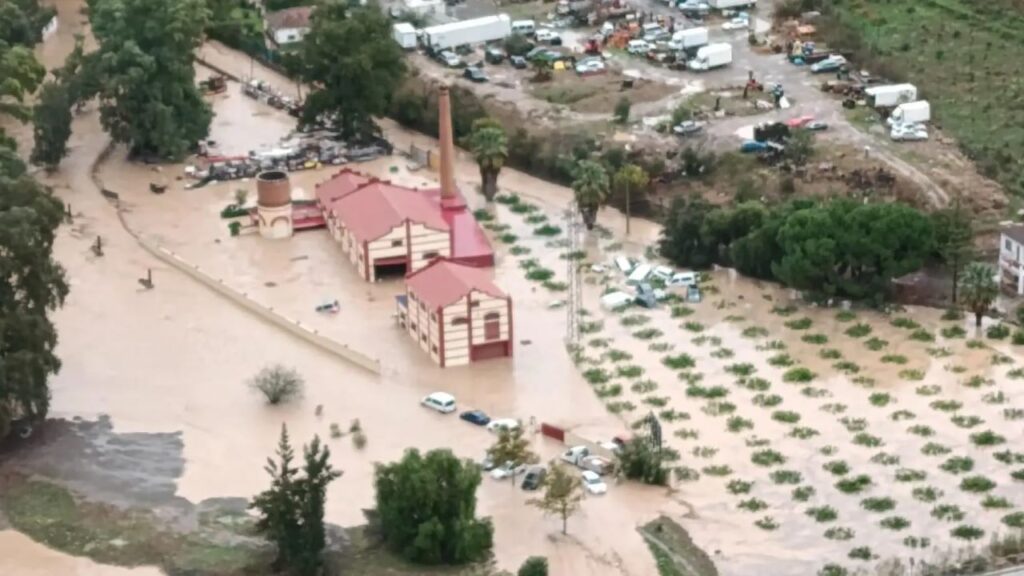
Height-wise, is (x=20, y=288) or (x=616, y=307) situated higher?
(x=20, y=288)

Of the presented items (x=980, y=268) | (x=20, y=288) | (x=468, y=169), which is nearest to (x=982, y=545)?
(x=980, y=268)

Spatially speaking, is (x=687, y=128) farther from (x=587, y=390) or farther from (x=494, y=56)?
(x=587, y=390)

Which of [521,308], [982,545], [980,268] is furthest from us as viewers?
[521,308]

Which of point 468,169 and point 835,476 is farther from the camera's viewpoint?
point 468,169

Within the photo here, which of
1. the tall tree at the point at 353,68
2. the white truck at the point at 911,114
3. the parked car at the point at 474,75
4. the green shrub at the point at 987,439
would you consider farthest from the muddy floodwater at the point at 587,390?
the parked car at the point at 474,75

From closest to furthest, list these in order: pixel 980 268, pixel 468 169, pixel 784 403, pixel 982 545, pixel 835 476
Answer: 1. pixel 982 545
2. pixel 835 476
3. pixel 784 403
4. pixel 980 268
5. pixel 468 169

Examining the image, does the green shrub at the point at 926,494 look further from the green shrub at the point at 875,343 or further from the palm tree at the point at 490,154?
the palm tree at the point at 490,154

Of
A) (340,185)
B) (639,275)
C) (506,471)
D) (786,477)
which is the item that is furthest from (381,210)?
(786,477)

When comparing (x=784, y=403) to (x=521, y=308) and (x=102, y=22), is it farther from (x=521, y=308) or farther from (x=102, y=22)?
(x=102, y=22)
